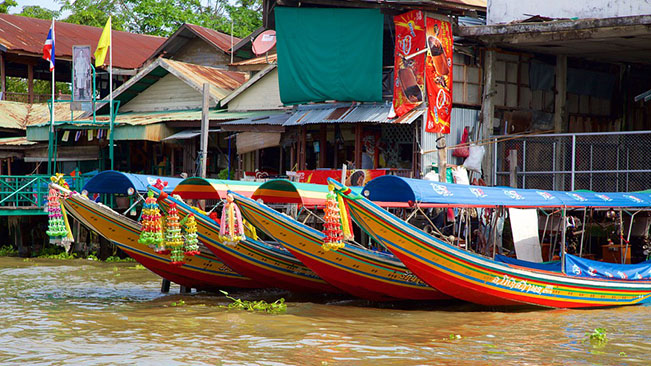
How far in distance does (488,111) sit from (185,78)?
33.4 ft

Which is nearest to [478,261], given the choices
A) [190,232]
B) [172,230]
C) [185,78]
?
[190,232]

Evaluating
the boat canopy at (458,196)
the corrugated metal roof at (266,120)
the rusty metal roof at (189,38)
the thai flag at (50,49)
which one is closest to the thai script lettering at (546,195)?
the boat canopy at (458,196)

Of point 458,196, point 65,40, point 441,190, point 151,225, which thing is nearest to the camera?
point 441,190

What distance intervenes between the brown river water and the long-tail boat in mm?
349

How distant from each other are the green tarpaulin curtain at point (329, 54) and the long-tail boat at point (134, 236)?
6.00 metres

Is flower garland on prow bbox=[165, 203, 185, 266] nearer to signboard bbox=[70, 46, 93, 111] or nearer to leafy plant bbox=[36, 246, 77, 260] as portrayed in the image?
leafy plant bbox=[36, 246, 77, 260]

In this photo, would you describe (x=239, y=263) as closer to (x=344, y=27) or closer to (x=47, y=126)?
(x=344, y=27)

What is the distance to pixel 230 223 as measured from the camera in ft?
43.1

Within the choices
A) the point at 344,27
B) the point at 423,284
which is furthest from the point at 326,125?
the point at 423,284

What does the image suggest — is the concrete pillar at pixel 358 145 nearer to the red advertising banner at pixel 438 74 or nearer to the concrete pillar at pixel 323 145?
the concrete pillar at pixel 323 145

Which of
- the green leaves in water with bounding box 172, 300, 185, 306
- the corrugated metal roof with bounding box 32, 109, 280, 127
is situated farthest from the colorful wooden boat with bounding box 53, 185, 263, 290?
the corrugated metal roof with bounding box 32, 109, 280, 127

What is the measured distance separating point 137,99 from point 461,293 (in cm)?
1777

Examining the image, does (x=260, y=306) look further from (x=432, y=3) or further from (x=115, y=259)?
(x=115, y=259)

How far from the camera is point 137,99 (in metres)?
28.3
